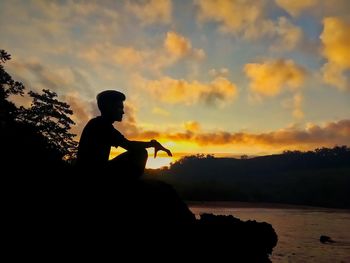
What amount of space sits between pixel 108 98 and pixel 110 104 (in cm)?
12

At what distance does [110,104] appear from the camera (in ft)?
25.2

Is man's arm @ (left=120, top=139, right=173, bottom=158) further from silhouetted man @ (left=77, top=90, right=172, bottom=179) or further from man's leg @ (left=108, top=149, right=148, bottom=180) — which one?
man's leg @ (left=108, top=149, right=148, bottom=180)

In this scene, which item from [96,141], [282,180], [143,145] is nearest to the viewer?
[96,141]

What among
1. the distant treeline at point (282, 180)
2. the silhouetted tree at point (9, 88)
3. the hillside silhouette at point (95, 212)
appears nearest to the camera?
the hillside silhouette at point (95, 212)

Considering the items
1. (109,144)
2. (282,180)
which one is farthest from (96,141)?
(282,180)

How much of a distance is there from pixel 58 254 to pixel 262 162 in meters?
191

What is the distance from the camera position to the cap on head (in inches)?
302

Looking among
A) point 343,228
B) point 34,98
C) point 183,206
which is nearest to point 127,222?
point 183,206

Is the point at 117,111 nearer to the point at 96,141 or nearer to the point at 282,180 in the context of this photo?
the point at 96,141

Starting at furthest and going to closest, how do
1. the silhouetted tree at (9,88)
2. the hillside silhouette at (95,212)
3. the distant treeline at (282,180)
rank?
1. the distant treeline at (282,180)
2. the silhouetted tree at (9,88)
3. the hillside silhouette at (95,212)

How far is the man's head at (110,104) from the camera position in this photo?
25.2 ft

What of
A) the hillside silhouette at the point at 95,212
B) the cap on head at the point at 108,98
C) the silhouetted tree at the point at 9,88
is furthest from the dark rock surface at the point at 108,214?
the silhouetted tree at the point at 9,88

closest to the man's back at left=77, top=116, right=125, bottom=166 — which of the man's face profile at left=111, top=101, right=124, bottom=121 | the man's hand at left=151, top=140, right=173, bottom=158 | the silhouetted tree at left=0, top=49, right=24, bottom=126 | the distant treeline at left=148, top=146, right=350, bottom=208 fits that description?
the man's face profile at left=111, top=101, right=124, bottom=121

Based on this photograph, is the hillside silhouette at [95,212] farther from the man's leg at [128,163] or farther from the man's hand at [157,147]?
the man's hand at [157,147]
